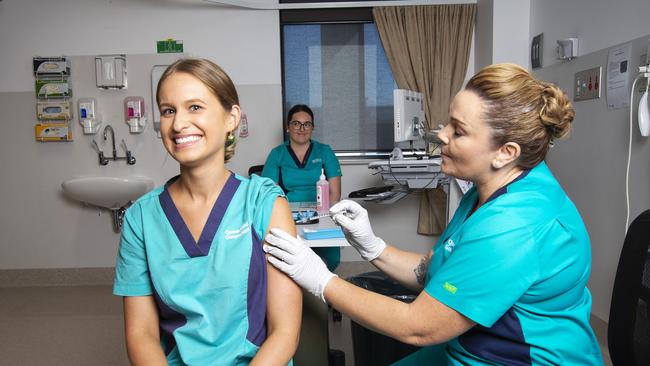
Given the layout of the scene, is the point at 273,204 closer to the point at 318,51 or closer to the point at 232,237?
the point at 232,237

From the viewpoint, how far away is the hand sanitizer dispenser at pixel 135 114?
12.7ft

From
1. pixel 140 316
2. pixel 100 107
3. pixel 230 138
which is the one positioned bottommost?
pixel 140 316

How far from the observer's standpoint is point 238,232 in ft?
3.78

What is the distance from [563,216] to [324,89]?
3.21m

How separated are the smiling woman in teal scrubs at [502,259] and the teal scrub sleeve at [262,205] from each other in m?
0.04

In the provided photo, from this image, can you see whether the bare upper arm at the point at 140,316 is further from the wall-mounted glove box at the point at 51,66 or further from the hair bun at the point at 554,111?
the wall-mounted glove box at the point at 51,66

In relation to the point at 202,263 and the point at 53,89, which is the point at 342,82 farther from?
the point at 202,263

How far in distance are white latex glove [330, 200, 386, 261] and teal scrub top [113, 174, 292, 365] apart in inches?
13.2

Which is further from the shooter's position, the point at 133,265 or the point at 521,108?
the point at 133,265

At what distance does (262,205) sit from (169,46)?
309 centimetres

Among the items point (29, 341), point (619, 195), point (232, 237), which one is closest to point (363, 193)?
point (619, 195)

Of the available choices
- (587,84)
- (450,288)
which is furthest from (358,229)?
(587,84)

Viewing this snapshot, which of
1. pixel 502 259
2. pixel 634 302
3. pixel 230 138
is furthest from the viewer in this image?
pixel 230 138

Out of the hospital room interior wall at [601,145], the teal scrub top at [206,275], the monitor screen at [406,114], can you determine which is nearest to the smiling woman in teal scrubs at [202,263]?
the teal scrub top at [206,275]
